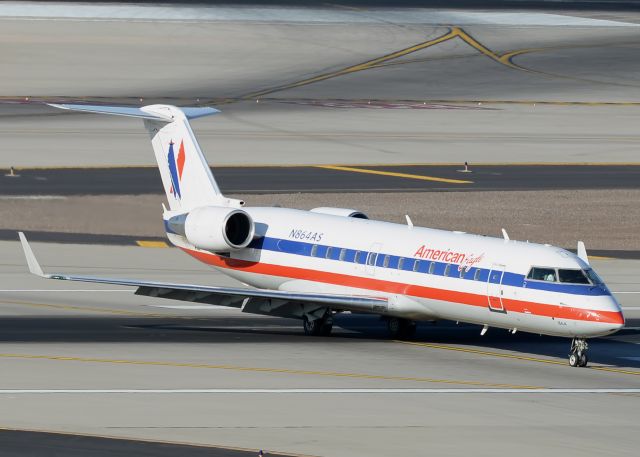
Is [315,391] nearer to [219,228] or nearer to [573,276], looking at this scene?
[573,276]

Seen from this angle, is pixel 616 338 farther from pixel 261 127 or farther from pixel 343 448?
pixel 261 127

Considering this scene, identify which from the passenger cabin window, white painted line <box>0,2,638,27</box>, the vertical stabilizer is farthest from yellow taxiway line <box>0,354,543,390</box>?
white painted line <box>0,2,638,27</box>

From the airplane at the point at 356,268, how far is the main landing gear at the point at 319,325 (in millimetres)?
27

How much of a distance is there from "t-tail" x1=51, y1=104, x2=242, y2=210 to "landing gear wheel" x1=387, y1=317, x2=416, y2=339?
259 inches

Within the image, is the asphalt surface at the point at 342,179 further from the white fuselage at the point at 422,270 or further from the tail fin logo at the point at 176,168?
the white fuselage at the point at 422,270

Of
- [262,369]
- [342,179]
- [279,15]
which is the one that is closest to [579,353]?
[262,369]

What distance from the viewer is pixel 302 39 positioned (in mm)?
118438

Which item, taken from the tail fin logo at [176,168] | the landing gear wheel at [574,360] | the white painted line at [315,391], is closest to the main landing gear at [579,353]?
the landing gear wheel at [574,360]

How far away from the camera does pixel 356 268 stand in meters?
39.8

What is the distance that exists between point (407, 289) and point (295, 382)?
6.06m

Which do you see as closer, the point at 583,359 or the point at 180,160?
the point at 583,359

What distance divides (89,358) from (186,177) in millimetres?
10226

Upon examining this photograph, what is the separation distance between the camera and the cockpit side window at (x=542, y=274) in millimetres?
35625

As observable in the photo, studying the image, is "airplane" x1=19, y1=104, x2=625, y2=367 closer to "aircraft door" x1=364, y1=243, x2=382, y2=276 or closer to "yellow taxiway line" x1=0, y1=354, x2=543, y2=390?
"aircraft door" x1=364, y1=243, x2=382, y2=276
